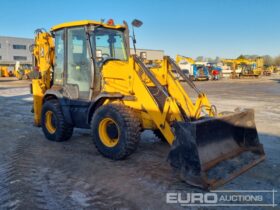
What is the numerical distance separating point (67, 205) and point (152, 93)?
2346mm

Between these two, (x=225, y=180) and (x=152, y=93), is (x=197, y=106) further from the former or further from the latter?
(x=225, y=180)

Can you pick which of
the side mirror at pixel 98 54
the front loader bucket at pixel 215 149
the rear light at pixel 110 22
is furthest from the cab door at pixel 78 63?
the front loader bucket at pixel 215 149

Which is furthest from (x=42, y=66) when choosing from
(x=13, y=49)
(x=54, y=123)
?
(x=13, y=49)

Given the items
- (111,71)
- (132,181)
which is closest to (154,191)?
(132,181)

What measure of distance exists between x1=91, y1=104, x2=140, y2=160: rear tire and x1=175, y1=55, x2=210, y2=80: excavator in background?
3018 centimetres

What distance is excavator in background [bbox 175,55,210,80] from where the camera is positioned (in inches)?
1364

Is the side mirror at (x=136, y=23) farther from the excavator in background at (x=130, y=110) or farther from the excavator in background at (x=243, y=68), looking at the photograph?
the excavator in background at (x=243, y=68)

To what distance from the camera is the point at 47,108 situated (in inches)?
259

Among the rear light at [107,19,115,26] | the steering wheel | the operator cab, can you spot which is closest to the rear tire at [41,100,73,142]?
the operator cab

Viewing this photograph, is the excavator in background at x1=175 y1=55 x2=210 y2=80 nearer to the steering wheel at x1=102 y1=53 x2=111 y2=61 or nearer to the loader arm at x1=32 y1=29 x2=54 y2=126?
the loader arm at x1=32 y1=29 x2=54 y2=126

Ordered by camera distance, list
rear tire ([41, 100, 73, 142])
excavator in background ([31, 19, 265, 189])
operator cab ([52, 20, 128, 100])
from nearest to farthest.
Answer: excavator in background ([31, 19, 265, 189]), operator cab ([52, 20, 128, 100]), rear tire ([41, 100, 73, 142])

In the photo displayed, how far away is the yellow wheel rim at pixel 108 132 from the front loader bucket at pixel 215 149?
130 centimetres

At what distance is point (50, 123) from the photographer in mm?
6719

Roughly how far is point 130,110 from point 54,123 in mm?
2307
